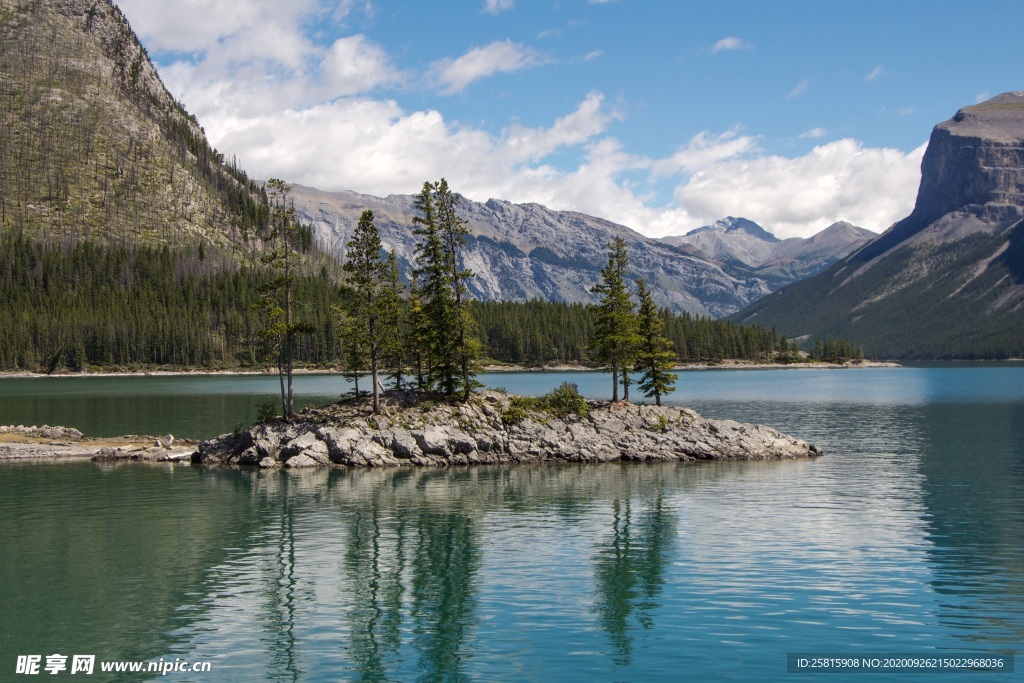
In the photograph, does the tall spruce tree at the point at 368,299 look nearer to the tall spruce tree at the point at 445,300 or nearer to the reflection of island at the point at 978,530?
the tall spruce tree at the point at 445,300

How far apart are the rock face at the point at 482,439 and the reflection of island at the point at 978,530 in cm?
1436

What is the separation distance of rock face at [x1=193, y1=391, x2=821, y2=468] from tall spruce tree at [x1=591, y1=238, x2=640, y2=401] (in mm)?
8313

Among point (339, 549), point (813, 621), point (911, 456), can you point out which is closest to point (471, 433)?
point (339, 549)

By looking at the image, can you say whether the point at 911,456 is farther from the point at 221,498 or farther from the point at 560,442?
the point at 221,498

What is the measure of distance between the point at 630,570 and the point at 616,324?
47859 mm

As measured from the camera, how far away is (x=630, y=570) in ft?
117

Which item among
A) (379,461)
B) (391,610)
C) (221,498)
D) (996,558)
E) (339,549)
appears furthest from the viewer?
(379,461)

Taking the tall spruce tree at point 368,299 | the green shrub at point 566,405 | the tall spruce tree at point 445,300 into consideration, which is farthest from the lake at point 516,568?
the tall spruce tree at point 368,299

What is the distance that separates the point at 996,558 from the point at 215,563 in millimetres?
36120

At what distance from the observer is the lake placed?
84.6 feet

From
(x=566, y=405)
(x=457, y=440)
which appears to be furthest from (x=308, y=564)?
(x=566, y=405)

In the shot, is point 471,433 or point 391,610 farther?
point 471,433

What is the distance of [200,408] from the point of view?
114812 mm

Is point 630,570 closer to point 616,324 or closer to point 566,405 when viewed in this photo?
point 566,405
